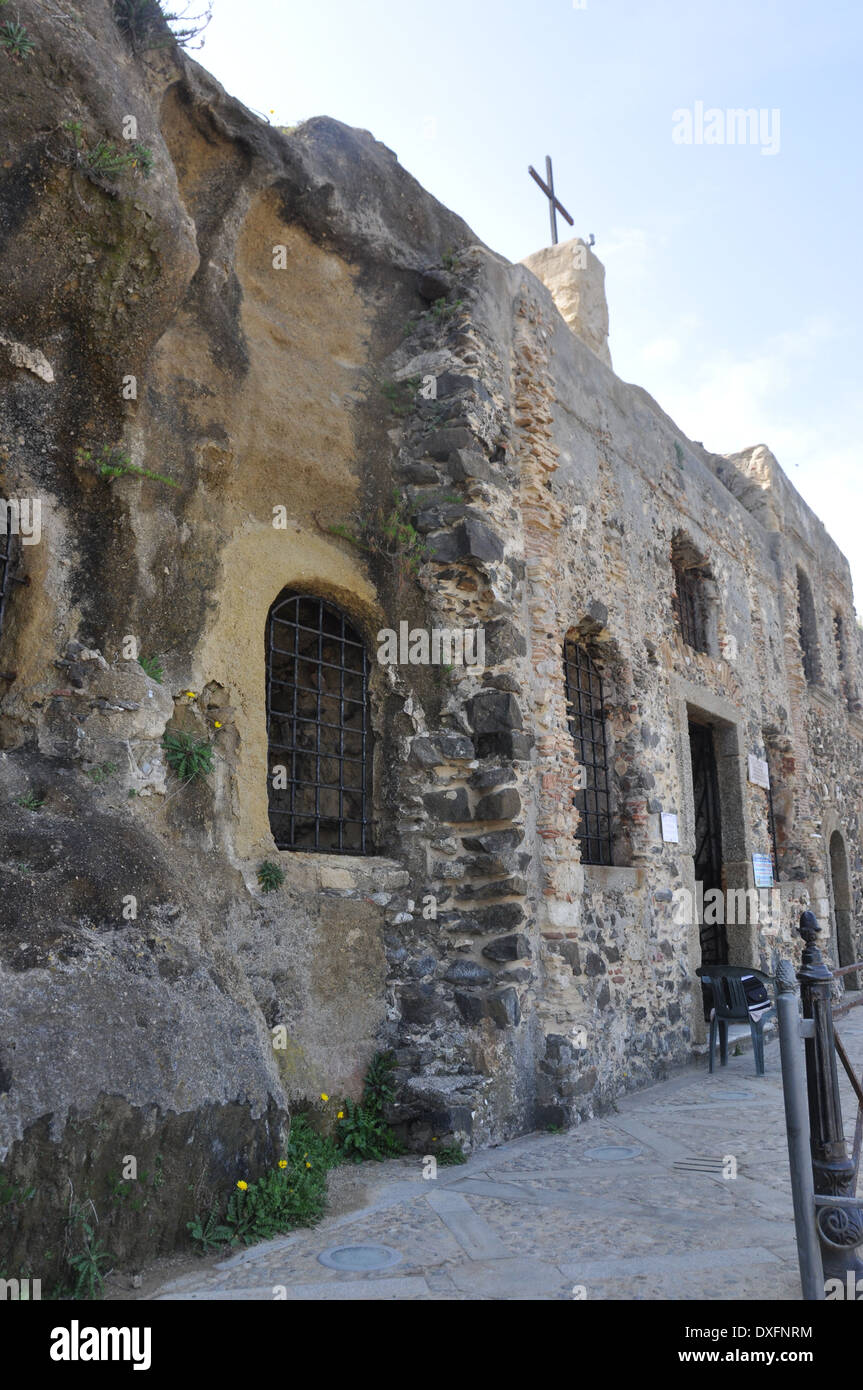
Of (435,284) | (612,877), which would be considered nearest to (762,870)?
(612,877)

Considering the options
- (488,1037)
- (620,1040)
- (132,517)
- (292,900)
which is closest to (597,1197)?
(488,1037)

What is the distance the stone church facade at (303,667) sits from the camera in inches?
139

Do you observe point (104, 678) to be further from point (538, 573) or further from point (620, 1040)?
point (620, 1040)

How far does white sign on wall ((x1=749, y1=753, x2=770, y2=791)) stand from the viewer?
32.9 ft

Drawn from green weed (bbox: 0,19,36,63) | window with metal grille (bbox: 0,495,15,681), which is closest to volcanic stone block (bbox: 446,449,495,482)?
window with metal grille (bbox: 0,495,15,681)

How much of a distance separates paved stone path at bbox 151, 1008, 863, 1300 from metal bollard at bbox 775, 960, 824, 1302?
9.3 inches

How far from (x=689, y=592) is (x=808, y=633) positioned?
4.77 metres

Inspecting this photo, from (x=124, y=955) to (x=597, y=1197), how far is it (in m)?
2.18

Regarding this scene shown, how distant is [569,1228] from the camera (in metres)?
3.60

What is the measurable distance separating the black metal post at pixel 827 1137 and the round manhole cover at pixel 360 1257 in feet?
4.49

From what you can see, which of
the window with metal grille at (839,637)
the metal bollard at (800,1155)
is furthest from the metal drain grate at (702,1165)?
the window with metal grille at (839,637)

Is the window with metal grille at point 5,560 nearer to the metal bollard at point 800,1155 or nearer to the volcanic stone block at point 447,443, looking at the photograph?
the volcanic stone block at point 447,443

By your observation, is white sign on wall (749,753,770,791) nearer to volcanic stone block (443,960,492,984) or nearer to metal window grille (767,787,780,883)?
metal window grille (767,787,780,883)
